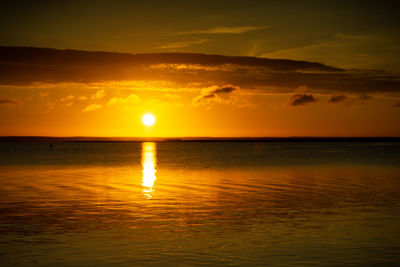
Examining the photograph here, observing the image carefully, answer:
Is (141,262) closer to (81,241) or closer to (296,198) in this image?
(81,241)

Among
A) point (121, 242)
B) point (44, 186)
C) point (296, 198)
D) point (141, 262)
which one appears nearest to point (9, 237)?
point (121, 242)

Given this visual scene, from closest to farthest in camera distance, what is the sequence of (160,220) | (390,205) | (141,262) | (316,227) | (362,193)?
(141,262) < (316,227) < (160,220) < (390,205) < (362,193)

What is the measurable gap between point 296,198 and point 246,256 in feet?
52.9

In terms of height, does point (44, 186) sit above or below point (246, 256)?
above

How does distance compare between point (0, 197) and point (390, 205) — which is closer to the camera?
point (390, 205)

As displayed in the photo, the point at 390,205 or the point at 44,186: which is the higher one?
the point at 44,186

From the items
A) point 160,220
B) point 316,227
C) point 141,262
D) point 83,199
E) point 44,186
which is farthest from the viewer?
point 44,186

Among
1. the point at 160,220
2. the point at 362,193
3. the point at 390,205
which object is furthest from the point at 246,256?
the point at 362,193

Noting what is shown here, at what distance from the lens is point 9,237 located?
1953 cm

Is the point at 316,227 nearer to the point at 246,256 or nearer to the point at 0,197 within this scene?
A: the point at 246,256

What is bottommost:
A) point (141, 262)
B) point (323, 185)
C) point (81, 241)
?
point (141, 262)

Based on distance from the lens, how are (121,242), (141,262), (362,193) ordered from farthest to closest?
(362,193), (121,242), (141,262)

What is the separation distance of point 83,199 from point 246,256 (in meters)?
17.3

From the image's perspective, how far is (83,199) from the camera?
31.8 m
